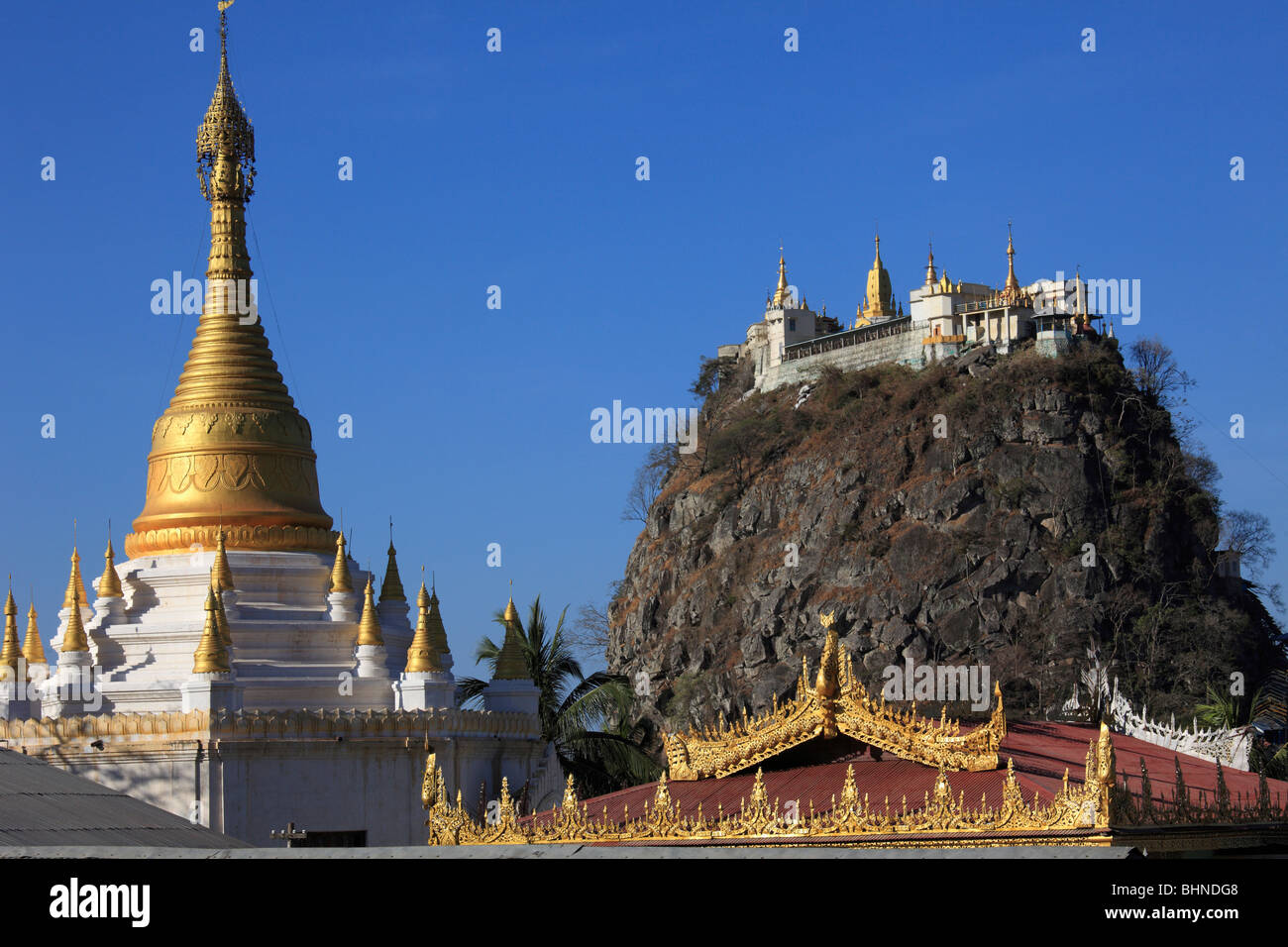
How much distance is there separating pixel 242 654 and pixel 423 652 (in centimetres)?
372

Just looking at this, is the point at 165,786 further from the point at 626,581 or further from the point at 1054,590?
the point at 626,581

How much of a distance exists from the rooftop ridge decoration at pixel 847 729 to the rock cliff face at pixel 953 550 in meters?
67.3

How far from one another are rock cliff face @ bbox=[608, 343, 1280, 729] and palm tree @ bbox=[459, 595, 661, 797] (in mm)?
41412

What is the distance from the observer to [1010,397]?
350 feet

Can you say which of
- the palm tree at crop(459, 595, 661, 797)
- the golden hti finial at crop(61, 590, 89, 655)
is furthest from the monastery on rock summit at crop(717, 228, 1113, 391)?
the golden hti finial at crop(61, 590, 89, 655)

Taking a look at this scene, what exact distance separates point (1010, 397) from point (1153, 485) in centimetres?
903

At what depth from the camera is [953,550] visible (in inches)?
3971

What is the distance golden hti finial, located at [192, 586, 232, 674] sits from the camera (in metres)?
37.0

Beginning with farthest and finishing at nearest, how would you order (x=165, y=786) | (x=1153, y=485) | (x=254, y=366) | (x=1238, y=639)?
1. (x=1153, y=485)
2. (x=1238, y=639)
3. (x=254, y=366)
4. (x=165, y=786)

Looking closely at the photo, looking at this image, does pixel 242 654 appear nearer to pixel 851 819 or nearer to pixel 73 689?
pixel 73 689

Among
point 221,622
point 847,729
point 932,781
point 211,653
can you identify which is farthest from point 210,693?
point 932,781

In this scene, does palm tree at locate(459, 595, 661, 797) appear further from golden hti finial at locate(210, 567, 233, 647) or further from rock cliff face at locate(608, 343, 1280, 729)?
rock cliff face at locate(608, 343, 1280, 729)

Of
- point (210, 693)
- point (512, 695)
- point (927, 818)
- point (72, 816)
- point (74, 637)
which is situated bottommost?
point (927, 818)
